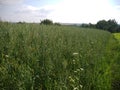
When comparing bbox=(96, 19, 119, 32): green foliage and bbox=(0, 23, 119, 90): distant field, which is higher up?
bbox=(0, 23, 119, 90): distant field

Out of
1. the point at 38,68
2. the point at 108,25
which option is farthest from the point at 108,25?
the point at 38,68

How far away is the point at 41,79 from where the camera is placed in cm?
492

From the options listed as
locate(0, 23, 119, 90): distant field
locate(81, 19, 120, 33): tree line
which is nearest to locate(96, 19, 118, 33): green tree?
locate(81, 19, 120, 33): tree line

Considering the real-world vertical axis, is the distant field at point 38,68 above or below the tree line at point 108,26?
above

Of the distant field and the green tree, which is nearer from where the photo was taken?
the distant field

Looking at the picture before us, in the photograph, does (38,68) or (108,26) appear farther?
(108,26)

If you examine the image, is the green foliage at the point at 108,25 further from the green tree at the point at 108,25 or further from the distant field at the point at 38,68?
the distant field at the point at 38,68

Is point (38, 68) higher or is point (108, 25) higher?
point (38, 68)

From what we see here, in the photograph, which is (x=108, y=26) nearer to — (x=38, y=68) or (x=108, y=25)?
(x=108, y=25)

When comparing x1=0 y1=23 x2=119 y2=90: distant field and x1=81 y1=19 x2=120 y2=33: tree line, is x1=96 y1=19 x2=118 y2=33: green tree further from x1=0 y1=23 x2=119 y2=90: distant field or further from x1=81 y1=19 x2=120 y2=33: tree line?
x1=0 y1=23 x2=119 y2=90: distant field

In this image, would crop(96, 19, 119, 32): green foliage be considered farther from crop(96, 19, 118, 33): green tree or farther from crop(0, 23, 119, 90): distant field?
crop(0, 23, 119, 90): distant field

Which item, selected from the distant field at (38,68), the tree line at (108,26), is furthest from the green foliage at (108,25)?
the distant field at (38,68)

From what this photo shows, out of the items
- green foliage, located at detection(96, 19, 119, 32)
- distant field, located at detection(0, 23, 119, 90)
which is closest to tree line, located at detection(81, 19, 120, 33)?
green foliage, located at detection(96, 19, 119, 32)

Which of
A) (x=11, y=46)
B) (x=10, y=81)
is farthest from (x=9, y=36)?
(x=10, y=81)
